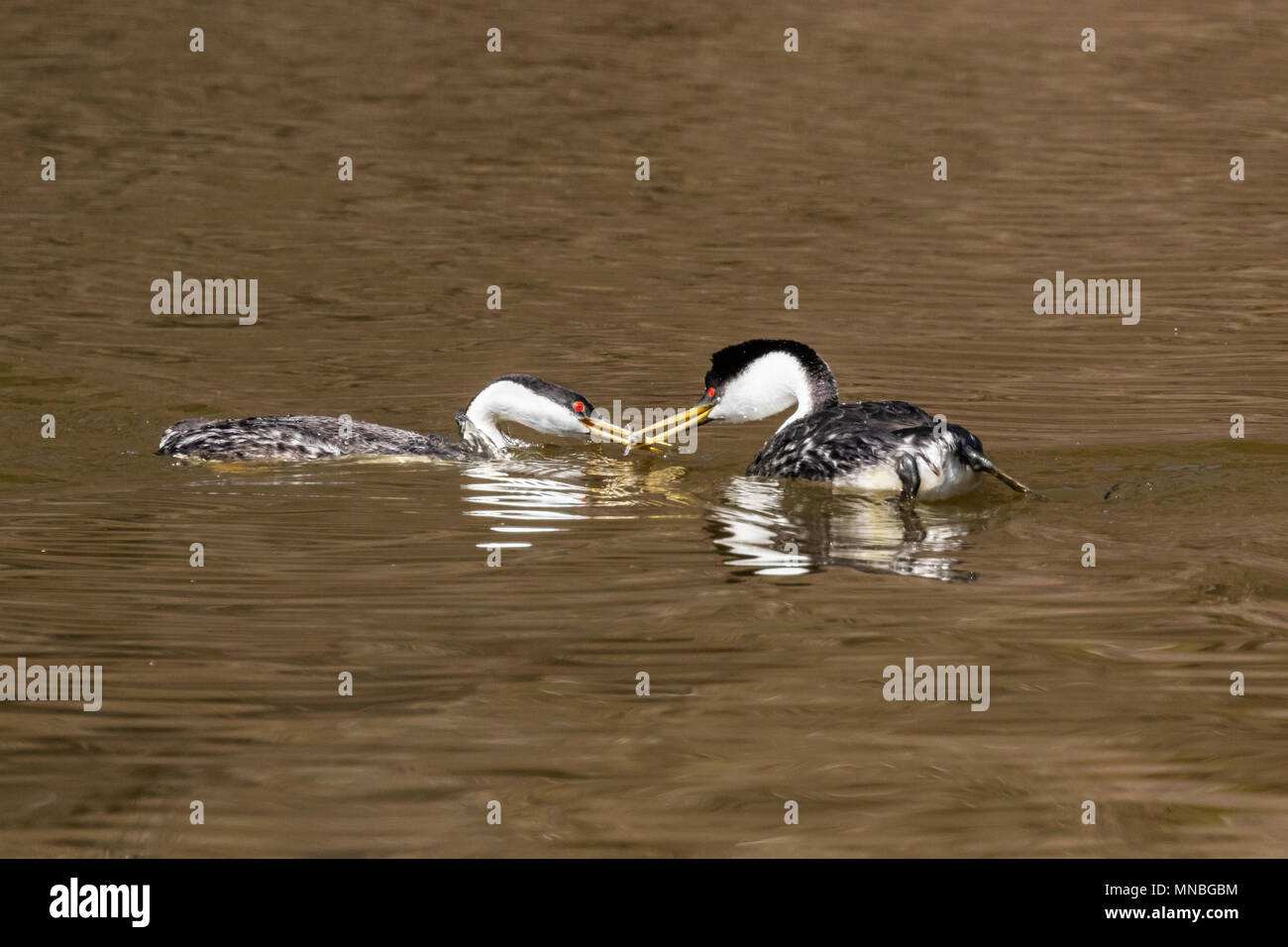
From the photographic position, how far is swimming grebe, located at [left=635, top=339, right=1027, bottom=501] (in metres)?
9.19

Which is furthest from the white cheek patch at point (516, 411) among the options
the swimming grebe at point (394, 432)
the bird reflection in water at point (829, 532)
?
the bird reflection in water at point (829, 532)

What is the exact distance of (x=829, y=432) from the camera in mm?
9539

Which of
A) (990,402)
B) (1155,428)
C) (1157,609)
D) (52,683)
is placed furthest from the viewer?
(990,402)

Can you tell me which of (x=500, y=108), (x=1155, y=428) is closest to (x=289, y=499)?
(x=1155, y=428)

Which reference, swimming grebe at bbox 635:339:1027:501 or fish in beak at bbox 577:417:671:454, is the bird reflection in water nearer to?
swimming grebe at bbox 635:339:1027:501

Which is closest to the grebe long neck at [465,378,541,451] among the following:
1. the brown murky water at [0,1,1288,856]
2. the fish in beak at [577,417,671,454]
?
the fish in beak at [577,417,671,454]

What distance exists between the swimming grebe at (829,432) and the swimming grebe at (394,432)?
56 cm

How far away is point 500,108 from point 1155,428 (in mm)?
13649

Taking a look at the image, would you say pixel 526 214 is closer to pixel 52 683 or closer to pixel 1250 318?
pixel 1250 318

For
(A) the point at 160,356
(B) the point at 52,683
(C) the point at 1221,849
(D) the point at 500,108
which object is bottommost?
(C) the point at 1221,849

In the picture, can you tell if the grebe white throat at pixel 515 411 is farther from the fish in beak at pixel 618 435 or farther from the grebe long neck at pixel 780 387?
the grebe long neck at pixel 780 387

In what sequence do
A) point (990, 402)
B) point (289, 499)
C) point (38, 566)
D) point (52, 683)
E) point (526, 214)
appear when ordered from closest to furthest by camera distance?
point (52, 683)
point (38, 566)
point (289, 499)
point (990, 402)
point (526, 214)

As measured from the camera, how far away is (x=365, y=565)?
26.4 feet

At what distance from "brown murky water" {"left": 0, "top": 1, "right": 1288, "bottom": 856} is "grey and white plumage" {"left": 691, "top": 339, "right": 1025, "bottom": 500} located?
21 centimetres
